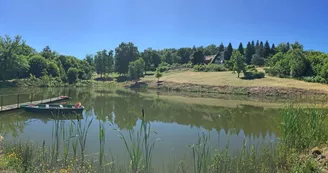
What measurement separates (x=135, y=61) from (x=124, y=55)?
550 inches

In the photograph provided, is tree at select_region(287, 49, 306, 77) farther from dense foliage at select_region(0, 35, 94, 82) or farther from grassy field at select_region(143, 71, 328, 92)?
dense foliage at select_region(0, 35, 94, 82)

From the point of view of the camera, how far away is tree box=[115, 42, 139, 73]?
86.4 metres

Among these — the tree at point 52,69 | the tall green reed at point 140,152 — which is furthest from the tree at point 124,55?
the tall green reed at point 140,152

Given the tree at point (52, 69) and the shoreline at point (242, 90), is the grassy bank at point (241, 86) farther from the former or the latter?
the tree at point (52, 69)

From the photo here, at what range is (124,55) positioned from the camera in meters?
87.2

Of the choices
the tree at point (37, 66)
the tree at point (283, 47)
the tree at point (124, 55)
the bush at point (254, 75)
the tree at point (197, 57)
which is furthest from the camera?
the tree at point (283, 47)

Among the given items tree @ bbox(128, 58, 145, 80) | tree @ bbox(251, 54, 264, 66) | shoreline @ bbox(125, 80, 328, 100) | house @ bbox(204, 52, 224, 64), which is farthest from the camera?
house @ bbox(204, 52, 224, 64)

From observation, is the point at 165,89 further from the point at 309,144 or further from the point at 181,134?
the point at 309,144

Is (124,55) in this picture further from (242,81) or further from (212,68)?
(242,81)

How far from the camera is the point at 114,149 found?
428 inches

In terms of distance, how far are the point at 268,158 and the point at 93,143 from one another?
7688 millimetres

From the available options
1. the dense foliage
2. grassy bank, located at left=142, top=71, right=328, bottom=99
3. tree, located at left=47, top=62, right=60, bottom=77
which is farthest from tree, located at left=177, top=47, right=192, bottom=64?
tree, located at left=47, top=62, right=60, bottom=77

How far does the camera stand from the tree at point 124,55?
86375mm

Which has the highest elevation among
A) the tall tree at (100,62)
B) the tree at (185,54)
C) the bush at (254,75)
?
the tree at (185,54)
